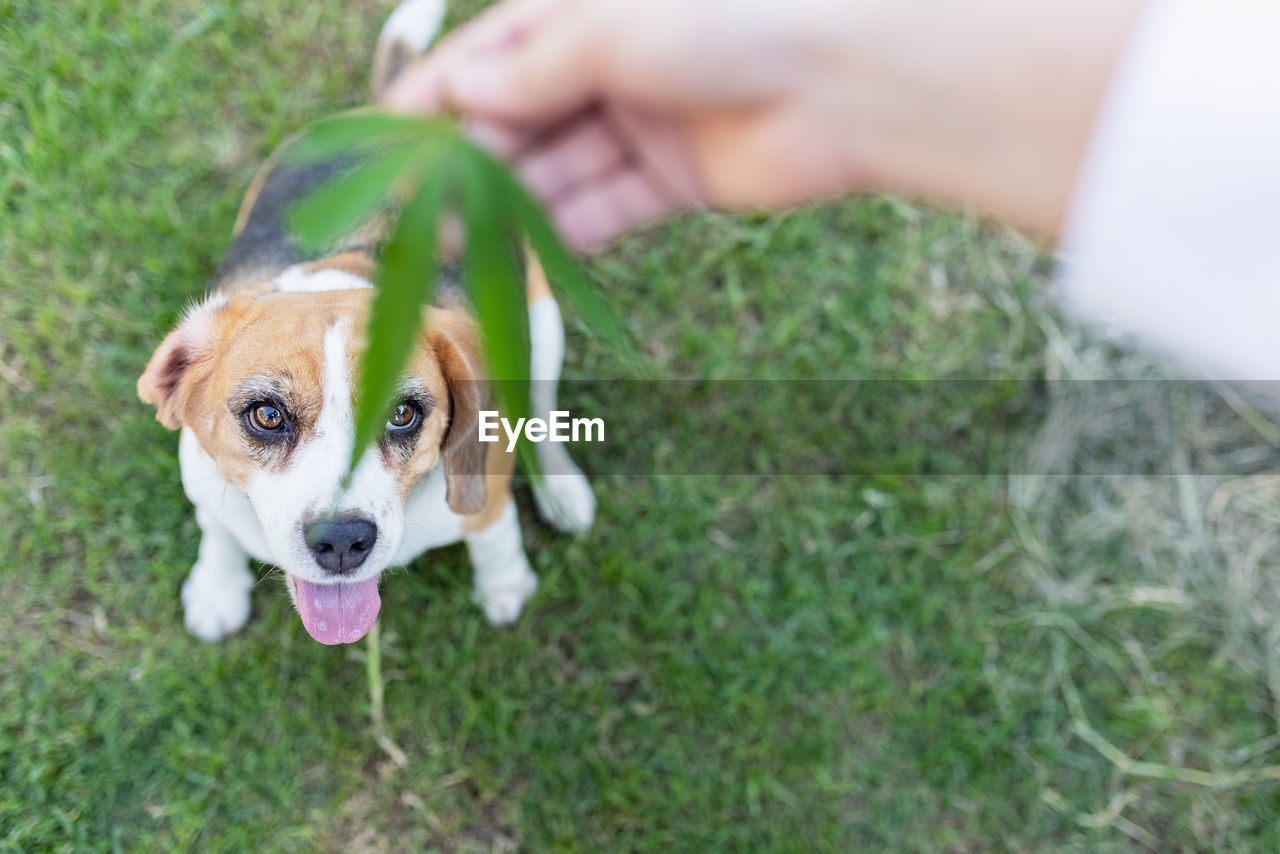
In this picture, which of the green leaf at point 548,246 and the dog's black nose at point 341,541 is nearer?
the green leaf at point 548,246

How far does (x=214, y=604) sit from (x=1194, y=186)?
3.22 metres

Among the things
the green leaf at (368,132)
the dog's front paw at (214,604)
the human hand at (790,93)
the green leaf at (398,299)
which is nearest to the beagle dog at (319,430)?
the human hand at (790,93)

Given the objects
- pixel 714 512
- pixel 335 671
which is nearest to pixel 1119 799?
pixel 714 512

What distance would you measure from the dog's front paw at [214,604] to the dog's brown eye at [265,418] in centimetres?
139

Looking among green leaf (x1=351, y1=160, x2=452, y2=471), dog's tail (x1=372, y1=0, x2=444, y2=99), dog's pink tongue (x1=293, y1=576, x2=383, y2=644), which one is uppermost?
green leaf (x1=351, y1=160, x2=452, y2=471)

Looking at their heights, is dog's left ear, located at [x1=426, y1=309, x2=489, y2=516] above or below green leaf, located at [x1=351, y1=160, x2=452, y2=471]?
below

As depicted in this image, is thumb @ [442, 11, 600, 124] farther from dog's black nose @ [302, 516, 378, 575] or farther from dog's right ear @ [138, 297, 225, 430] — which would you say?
dog's black nose @ [302, 516, 378, 575]

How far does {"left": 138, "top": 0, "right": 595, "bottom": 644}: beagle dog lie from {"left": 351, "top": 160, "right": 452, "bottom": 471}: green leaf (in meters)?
1.02

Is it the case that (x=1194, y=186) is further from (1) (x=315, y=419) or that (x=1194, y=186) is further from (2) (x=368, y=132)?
(1) (x=315, y=419)

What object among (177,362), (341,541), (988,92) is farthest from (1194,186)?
(177,362)

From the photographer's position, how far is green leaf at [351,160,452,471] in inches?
27.8

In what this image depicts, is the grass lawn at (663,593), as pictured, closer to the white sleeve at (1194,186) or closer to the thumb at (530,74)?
the thumb at (530,74)

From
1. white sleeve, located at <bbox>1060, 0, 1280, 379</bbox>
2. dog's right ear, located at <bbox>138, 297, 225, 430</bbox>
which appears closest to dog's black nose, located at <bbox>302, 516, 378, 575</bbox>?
dog's right ear, located at <bbox>138, 297, 225, 430</bbox>

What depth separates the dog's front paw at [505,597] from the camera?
11.6 ft
